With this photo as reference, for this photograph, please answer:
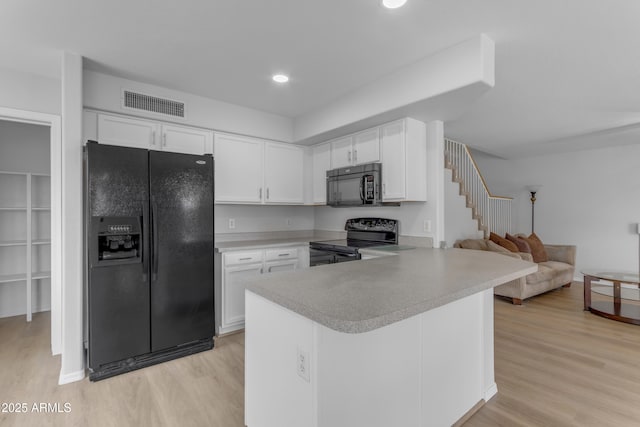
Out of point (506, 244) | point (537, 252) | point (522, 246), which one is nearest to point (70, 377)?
point (506, 244)

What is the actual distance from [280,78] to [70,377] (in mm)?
2902

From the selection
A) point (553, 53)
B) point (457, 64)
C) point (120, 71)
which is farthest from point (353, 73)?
point (120, 71)

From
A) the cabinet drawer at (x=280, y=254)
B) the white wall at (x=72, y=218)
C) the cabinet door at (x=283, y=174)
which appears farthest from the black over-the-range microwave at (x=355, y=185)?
the white wall at (x=72, y=218)

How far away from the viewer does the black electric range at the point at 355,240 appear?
128 inches

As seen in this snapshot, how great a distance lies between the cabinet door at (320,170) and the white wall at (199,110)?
0.41 m

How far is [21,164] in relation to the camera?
3732mm

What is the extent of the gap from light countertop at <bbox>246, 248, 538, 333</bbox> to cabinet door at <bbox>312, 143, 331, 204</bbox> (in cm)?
198

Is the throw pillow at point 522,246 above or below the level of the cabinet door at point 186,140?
below

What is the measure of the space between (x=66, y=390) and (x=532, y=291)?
202 inches

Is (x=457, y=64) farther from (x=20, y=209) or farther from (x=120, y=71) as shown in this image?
(x=20, y=209)

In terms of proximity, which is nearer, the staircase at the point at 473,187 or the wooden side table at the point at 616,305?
the wooden side table at the point at 616,305

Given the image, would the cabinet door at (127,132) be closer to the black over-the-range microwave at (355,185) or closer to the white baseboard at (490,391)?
the black over-the-range microwave at (355,185)

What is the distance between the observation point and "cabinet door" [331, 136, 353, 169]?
3676 mm

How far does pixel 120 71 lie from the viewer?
8.82 ft
